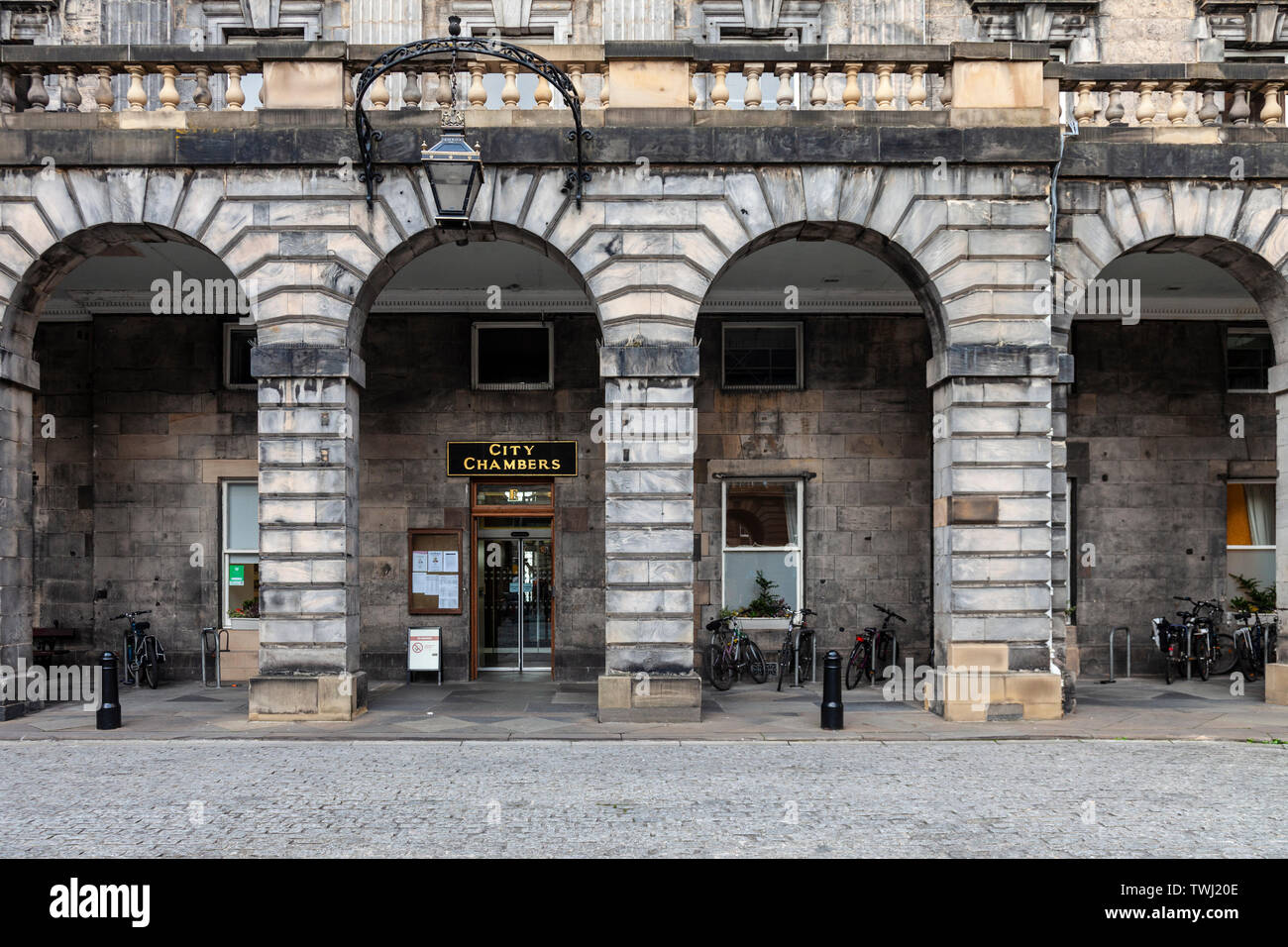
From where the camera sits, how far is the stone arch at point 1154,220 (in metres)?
12.6

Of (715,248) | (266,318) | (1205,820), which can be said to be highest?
(715,248)

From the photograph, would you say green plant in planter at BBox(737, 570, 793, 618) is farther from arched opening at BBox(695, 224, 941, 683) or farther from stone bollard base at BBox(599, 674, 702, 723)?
stone bollard base at BBox(599, 674, 702, 723)

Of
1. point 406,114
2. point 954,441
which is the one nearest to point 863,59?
point 954,441

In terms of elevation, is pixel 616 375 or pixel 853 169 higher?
pixel 853 169

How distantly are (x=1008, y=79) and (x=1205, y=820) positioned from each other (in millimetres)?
8955

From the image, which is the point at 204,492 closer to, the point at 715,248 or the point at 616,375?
the point at 616,375

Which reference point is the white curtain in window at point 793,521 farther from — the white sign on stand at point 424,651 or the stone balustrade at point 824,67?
the stone balustrade at point 824,67

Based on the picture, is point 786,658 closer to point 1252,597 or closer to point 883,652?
point 883,652

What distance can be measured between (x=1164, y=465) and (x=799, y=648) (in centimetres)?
706

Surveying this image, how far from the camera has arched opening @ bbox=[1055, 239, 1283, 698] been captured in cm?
1655
